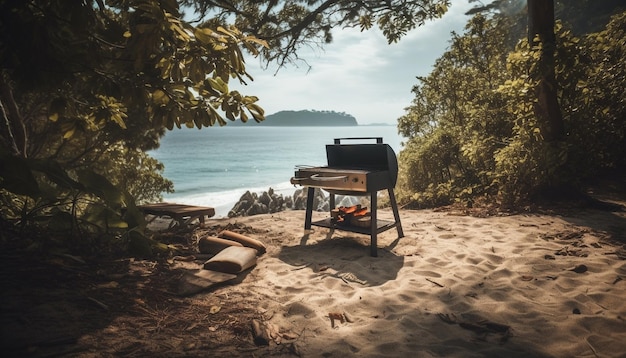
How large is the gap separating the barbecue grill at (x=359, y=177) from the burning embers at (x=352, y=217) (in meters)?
0.04

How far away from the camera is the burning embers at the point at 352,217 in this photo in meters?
4.48

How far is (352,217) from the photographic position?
4.62 m

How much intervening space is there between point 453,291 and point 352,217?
186cm

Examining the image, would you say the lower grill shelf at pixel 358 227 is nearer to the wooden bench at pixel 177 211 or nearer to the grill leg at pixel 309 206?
the grill leg at pixel 309 206

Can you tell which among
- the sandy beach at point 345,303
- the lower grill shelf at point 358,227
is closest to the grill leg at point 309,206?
the lower grill shelf at point 358,227

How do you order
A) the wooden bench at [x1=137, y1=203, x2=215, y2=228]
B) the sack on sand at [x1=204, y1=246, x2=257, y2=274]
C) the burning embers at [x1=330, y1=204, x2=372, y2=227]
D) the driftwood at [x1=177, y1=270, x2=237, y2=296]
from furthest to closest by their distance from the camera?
the wooden bench at [x1=137, y1=203, x2=215, y2=228]
the burning embers at [x1=330, y1=204, x2=372, y2=227]
the sack on sand at [x1=204, y1=246, x2=257, y2=274]
the driftwood at [x1=177, y1=270, x2=237, y2=296]

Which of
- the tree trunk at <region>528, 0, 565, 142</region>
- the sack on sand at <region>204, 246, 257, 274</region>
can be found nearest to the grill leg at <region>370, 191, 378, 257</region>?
the sack on sand at <region>204, 246, 257, 274</region>

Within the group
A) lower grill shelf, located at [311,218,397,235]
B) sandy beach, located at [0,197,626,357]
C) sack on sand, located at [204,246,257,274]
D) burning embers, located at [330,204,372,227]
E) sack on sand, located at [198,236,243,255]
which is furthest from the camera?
burning embers, located at [330,204,372,227]

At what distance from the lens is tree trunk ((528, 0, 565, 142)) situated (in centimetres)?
518

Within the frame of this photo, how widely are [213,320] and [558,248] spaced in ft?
13.3

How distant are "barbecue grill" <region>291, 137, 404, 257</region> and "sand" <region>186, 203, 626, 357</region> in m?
0.32

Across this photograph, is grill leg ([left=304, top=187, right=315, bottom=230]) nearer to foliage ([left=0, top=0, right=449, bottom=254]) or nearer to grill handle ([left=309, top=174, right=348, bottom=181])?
grill handle ([left=309, top=174, right=348, bottom=181])

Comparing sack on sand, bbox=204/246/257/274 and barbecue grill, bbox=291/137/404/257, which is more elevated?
barbecue grill, bbox=291/137/404/257

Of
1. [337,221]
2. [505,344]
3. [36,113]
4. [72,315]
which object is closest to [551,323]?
[505,344]
